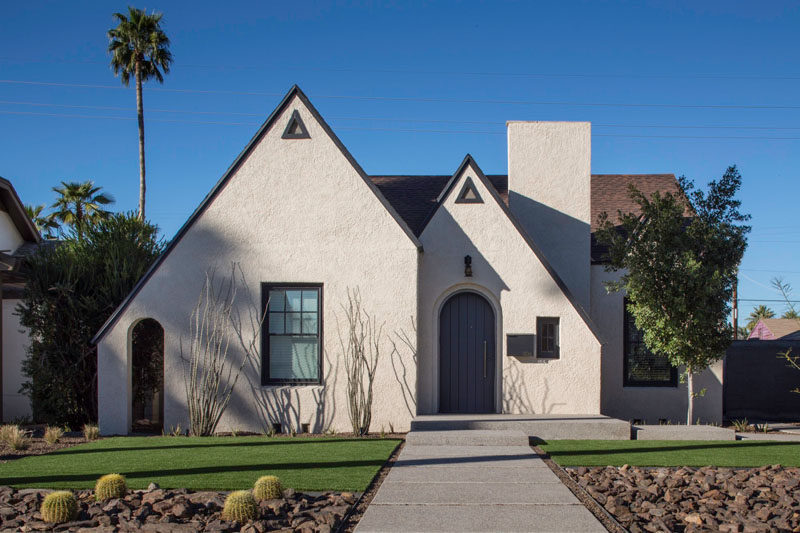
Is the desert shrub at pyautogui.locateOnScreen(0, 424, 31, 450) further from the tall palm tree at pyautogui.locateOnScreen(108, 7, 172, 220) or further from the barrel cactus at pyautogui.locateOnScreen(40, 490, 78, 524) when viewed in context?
the tall palm tree at pyautogui.locateOnScreen(108, 7, 172, 220)

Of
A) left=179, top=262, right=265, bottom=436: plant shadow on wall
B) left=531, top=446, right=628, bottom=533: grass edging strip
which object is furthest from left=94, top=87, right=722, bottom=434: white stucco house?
left=531, top=446, right=628, bottom=533: grass edging strip

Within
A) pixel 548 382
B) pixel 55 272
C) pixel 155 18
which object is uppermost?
pixel 155 18

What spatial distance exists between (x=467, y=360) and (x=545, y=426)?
7.43 feet

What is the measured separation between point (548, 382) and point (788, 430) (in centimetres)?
478

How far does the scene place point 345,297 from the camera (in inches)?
483

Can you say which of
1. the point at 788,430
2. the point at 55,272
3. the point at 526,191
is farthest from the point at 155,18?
the point at 788,430

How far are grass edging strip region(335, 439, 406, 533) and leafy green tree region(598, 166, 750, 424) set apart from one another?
18.4 feet

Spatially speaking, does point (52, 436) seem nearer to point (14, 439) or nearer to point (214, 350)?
point (14, 439)

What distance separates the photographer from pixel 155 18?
28.4 m

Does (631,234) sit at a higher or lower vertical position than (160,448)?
higher

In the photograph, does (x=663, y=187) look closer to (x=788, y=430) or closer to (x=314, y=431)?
(x=788, y=430)

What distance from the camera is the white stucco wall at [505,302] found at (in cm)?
1267

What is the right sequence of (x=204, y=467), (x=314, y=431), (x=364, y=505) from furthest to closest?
(x=314, y=431) → (x=204, y=467) → (x=364, y=505)

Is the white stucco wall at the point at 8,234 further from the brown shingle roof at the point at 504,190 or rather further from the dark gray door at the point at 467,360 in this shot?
the dark gray door at the point at 467,360
